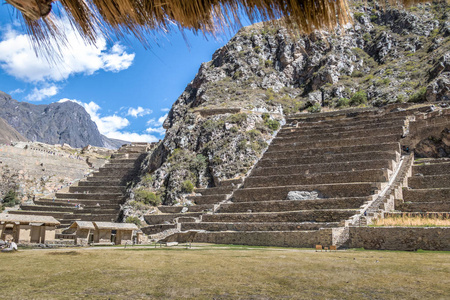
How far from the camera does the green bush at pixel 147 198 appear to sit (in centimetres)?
3161

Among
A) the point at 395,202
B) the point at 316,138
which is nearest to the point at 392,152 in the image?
the point at 395,202

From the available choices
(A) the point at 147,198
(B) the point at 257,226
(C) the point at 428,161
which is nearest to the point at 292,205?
(B) the point at 257,226

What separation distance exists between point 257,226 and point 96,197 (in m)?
23.1

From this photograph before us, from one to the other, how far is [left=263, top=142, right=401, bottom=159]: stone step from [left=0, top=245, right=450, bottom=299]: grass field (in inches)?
731

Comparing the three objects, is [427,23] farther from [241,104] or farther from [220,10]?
[220,10]

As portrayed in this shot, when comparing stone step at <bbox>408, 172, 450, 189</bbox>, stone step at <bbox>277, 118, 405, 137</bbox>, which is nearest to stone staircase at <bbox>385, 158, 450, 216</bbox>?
stone step at <bbox>408, 172, 450, 189</bbox>

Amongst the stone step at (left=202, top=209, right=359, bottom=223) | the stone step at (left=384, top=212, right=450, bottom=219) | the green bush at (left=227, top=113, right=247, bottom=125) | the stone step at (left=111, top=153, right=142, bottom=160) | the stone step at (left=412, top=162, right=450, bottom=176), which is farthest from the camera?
the stone step at (left=111, top=153, right=142, bottom=160)

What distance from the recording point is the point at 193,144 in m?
37.7

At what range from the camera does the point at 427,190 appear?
20.7 meters

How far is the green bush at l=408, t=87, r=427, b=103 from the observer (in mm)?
37584

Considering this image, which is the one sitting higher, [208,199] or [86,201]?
[208,199]

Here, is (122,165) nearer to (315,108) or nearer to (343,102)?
(315,108)

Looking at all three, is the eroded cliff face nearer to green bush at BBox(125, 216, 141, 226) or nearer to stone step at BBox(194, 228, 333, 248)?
green bush at BBox(125, 216, 141, 226)

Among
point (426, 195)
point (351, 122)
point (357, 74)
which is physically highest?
point (357, 74)
